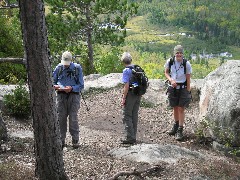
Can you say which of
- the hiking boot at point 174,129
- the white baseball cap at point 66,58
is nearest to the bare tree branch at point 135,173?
the white baseball cap at point 66,58

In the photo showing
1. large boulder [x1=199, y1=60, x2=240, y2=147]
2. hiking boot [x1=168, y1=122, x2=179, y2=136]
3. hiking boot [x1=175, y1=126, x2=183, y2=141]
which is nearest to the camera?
large boulder [x1=199, y1=60, x2=240, y2=147]

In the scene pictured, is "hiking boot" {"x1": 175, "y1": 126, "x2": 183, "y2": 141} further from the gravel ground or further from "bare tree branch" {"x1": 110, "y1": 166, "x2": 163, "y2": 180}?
"bare tree branch" {"x1": 110, "y1": 166, "x2": 163, "y2": 180}

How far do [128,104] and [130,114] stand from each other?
0.28 meters

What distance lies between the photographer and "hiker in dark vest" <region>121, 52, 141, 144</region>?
8188mm

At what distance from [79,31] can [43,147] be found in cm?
2359

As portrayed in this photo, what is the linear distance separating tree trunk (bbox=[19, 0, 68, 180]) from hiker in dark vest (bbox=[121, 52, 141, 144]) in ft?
11.1

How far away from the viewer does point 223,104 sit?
9242 millimetres

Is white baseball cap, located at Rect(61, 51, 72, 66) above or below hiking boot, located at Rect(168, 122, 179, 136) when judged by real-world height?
above

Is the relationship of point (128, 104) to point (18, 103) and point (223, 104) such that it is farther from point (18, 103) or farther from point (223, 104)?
point (18, 103)

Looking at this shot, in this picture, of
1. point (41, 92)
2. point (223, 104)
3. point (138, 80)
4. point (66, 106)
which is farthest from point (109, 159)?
point (223, 104)

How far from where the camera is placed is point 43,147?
503 centimetres

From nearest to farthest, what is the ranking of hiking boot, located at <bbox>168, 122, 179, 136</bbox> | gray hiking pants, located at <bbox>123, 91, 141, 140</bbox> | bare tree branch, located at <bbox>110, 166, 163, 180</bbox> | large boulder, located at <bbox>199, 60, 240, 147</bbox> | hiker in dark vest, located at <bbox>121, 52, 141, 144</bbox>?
bare tree branch, located at <bbox>110, 166, 163, 180</bbox> < hiker in dark vest, located at <bbox>121, 52, 141, 144</bbox> < gray hiking pants, located at <bbox>123, 91, 141, 140</bbox> < large boulder, located at <bbox>199, 60, 240, 147</bbox> < hiking boot, located at <bbox>168, 122, 179, 136</bbox>

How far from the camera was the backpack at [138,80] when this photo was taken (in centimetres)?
822

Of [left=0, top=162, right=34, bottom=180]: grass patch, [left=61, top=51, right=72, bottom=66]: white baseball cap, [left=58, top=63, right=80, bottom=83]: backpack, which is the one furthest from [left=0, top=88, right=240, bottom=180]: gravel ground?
[left=61, top=51, right=72, bottom=66]: white baseball cap
